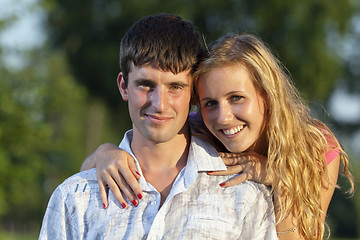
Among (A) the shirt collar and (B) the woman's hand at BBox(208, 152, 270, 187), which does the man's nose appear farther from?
(B) the woman's hand at BBox(208, 152, 270, 187)

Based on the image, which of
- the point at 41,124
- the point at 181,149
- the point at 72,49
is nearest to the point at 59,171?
the point at 72,49

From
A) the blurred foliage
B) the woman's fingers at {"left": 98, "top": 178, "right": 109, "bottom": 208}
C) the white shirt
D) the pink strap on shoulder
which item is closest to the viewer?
the white shirt

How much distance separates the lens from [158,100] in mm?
3127

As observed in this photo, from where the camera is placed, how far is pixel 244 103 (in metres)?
3.28

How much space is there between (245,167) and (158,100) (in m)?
0.68

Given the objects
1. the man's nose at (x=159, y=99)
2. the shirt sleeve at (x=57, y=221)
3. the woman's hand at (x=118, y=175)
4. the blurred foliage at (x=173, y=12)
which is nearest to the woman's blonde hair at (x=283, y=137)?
the man's nose at (x=159, y=99)

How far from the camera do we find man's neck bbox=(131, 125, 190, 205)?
3387 millimetres

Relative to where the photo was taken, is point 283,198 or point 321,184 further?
point 321,184

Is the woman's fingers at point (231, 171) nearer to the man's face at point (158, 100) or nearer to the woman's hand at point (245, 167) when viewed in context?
the woman's hand at point (245, 167)

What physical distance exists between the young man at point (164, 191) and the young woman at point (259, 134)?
85mm

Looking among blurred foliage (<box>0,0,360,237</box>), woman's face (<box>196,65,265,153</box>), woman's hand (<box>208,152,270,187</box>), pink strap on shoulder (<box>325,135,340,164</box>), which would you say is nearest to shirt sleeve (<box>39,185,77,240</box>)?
woman's hand (<box>208,152,270,187</box>)

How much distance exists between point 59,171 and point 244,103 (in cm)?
2897

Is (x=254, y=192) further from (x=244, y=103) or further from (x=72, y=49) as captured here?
(x=72, y=49)

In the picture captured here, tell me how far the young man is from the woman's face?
123 mm
